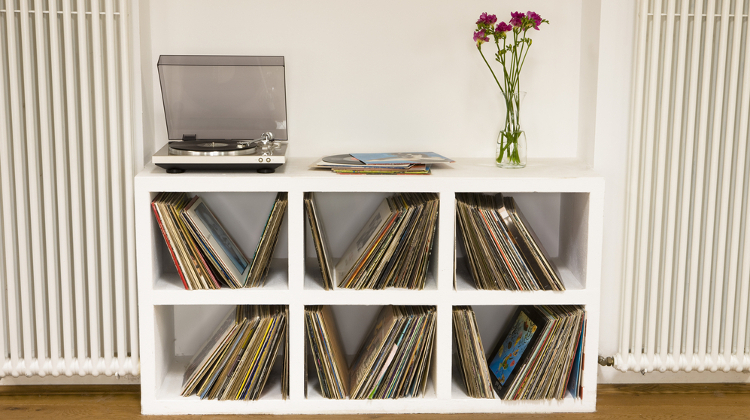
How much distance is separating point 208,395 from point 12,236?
27.7 inches

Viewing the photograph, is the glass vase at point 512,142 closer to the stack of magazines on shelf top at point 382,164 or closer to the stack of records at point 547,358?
the stack of magazines on shelf top at point 382,164

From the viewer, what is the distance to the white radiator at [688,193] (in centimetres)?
183

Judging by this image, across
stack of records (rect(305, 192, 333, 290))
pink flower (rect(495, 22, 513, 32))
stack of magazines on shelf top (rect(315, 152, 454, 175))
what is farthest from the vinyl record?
pink flower (rect(495, 22, 513, 32))

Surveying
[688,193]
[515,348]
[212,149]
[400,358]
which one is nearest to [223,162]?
[212,149]

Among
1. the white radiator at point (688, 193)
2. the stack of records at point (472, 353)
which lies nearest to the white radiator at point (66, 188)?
the stack of records at point (472, 353)

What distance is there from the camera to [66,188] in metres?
1.85

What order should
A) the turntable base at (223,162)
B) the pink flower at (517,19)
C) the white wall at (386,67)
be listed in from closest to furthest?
the turntable base at (223,162) → the pink flower at (517,19) → the white wall at (386,67)

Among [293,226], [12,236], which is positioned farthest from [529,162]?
[12,236]

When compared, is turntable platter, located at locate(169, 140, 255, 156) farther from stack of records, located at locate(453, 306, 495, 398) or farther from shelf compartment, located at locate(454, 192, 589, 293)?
stack of records, located at locate(453, 306, 495, 398)

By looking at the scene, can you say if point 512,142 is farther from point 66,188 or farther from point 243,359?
point 66,188

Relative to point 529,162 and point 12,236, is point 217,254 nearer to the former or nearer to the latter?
point 12,236

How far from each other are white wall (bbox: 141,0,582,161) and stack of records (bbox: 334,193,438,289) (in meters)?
0.32

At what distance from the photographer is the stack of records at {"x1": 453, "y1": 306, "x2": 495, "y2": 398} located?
1.83 m

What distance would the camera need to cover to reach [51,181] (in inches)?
72.7
